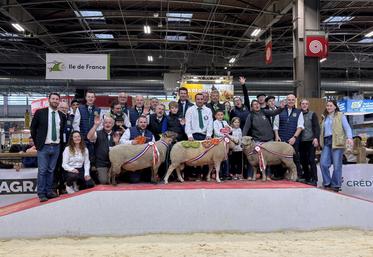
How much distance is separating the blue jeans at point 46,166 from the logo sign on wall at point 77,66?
6405mm

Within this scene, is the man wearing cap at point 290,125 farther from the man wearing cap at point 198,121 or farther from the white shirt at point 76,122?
the white shirt at point 76,122

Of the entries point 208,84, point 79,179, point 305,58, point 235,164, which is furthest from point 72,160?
point 208,84

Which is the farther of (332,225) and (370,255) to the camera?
(332,225)

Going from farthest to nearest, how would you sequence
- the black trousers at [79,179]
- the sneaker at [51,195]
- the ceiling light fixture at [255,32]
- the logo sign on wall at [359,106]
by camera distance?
the logo sign on wall at [359,106], the ceiling light fixture at [255,32], the black trousers at [79,179], the sneaker at [51,195]

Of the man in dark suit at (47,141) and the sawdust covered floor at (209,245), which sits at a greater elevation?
the man in dark suit at (47,141)

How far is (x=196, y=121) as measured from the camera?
6684 millimetres

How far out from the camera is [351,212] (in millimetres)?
6223

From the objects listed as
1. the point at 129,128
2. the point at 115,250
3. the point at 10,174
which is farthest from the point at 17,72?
the point at 115,250

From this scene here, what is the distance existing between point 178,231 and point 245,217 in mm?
1019

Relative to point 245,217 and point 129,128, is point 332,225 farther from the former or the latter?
point 129,128

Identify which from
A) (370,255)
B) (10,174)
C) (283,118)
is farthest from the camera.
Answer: (10,174)

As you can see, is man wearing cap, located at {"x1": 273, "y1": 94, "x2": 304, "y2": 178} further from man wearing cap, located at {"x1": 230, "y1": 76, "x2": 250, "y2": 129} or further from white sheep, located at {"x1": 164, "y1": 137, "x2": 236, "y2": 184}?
white sheep, located at {"x1": 164, "y1": 137, "x2": 236, "y2": 184}

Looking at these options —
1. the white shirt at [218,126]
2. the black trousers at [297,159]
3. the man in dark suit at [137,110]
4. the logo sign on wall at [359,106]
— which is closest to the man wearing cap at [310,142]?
the black trousers at [297,159]

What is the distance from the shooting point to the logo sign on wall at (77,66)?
1209 centimetres
